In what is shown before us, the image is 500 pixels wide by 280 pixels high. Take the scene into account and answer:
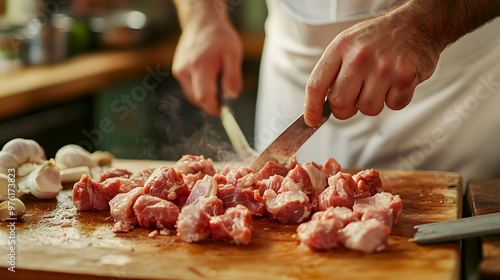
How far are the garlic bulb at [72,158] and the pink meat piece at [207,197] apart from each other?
2.29 feet

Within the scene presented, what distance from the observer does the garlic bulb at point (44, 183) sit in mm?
1999

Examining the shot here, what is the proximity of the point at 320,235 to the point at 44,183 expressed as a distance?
1.04 meters

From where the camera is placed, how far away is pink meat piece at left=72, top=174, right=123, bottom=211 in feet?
6.22

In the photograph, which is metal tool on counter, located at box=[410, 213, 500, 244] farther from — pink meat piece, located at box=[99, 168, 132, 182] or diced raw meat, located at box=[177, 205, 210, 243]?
pink meat piece, located at box=[99, 168, 132, 182]

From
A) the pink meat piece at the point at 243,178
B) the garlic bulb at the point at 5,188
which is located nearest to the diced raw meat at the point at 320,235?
the pink meat piece at the point at 243,178

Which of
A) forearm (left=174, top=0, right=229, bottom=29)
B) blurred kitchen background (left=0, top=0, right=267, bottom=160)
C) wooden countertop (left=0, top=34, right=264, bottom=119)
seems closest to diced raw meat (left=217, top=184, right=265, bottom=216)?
forearm (left=174, top=0, right=229, bottom=29)

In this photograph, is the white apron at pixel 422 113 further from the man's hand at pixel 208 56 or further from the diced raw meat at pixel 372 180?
the diced raw meat at pixel 372 180

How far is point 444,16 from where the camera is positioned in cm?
187

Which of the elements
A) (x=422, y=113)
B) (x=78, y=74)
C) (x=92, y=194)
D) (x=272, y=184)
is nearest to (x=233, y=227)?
(x=272, y=184)

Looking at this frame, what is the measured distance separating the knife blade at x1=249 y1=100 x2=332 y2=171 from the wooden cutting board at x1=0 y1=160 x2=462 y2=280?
0.31 metres

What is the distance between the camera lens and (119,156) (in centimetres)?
483

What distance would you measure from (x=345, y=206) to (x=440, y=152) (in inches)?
37.2

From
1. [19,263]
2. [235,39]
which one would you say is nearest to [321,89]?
[19,263]

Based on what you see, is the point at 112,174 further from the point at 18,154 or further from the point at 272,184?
the point at 272,184
